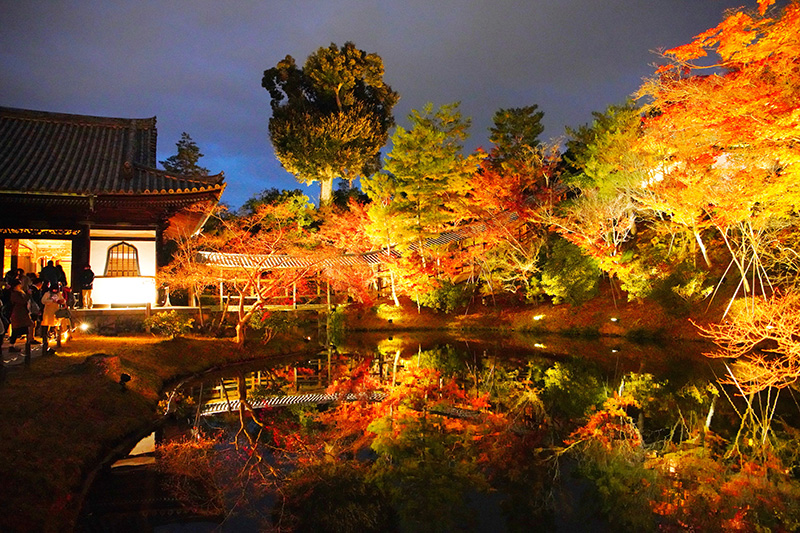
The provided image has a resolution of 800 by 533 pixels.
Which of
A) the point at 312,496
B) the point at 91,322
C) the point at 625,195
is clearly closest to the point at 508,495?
the point at 312,496

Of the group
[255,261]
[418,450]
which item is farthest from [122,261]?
[418,450]

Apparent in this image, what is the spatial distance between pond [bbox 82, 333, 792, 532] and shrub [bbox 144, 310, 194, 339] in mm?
2048

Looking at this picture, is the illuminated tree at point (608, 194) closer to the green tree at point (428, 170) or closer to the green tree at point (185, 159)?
the green tree at point (428, 170)

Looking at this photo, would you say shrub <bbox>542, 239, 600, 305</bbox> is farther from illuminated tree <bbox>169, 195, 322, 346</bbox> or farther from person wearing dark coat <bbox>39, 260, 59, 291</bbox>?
person wearing dark coat <bbox>39, 260, 59, 291</bbox>

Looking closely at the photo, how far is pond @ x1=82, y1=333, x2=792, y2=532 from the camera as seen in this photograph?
4.55 m

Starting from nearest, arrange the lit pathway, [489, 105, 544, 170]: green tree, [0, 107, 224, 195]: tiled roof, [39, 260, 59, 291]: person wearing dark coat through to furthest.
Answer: the lit pathway < [39, 260, 59, 291]: person wearing dark coat < [0, 107, 224, 195]: tiled roof < [489, 105, 544, 170]: green tree

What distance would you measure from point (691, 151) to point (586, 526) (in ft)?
30.1

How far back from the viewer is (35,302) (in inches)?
399

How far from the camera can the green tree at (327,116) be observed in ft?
88.1

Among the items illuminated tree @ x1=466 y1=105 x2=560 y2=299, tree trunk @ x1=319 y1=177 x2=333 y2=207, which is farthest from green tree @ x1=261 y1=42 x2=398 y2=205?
illuminated tree @ x1=466 y1=105 x2=560 y2=299

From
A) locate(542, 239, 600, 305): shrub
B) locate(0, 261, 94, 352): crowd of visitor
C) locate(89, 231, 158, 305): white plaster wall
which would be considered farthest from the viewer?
locate(542, 239, 600, 305): shrub

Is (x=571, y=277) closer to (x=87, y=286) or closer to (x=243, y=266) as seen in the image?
(x=243, y=266)

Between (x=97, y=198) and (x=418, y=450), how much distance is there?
977 cm

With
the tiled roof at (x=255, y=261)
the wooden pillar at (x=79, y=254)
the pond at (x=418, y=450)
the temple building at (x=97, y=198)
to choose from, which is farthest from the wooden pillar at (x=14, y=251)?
Answer: the pond at (x=418, y=450)
